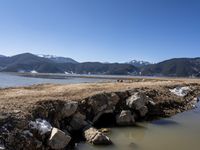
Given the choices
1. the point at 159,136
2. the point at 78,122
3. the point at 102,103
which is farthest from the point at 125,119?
the point at 78,122

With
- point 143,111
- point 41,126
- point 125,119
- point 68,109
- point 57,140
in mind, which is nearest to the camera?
point 57,140

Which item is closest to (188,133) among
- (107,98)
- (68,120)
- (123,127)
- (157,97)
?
(123,127)

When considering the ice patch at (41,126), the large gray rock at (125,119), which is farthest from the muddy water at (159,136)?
the ice patch at (41,126)

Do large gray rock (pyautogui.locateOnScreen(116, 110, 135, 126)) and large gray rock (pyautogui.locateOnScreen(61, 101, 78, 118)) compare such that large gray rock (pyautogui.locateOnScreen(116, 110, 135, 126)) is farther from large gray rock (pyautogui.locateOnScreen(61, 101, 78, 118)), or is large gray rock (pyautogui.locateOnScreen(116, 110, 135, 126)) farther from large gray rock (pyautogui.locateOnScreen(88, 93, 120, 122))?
large gray rock (pyautogui.locateOnScreen(61, 101, 78, 118))

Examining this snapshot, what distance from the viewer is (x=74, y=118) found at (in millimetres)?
21156

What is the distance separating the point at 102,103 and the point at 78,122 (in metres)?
4.66

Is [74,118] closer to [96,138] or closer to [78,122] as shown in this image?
[78,122]

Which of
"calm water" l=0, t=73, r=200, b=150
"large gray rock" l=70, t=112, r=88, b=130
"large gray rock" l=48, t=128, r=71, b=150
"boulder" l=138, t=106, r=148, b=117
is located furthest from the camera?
"boulder" l=138, t=106, r=148, b=117

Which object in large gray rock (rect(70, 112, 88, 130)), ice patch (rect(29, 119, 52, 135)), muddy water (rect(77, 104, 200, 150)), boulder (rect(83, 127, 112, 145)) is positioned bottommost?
muddy water (rect(77, 104, 200, 150))

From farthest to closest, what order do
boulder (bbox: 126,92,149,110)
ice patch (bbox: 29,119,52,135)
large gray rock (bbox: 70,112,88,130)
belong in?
boulder (bbox: 126,92,149,110) < large gray rock (bbox: 70,112,88,130) < ice patch (bbox: 29,119,52,135)

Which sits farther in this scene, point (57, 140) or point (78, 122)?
point (78, 122)

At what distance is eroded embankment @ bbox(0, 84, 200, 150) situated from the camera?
15469 millimetres

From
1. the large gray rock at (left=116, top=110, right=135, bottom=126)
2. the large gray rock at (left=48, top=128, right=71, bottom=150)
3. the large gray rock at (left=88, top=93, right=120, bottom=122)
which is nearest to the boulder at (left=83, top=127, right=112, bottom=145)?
the large gray rock at (left=48, top=128, right=71, bottom=150)

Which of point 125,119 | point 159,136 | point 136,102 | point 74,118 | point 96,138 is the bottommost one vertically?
point 159,136
